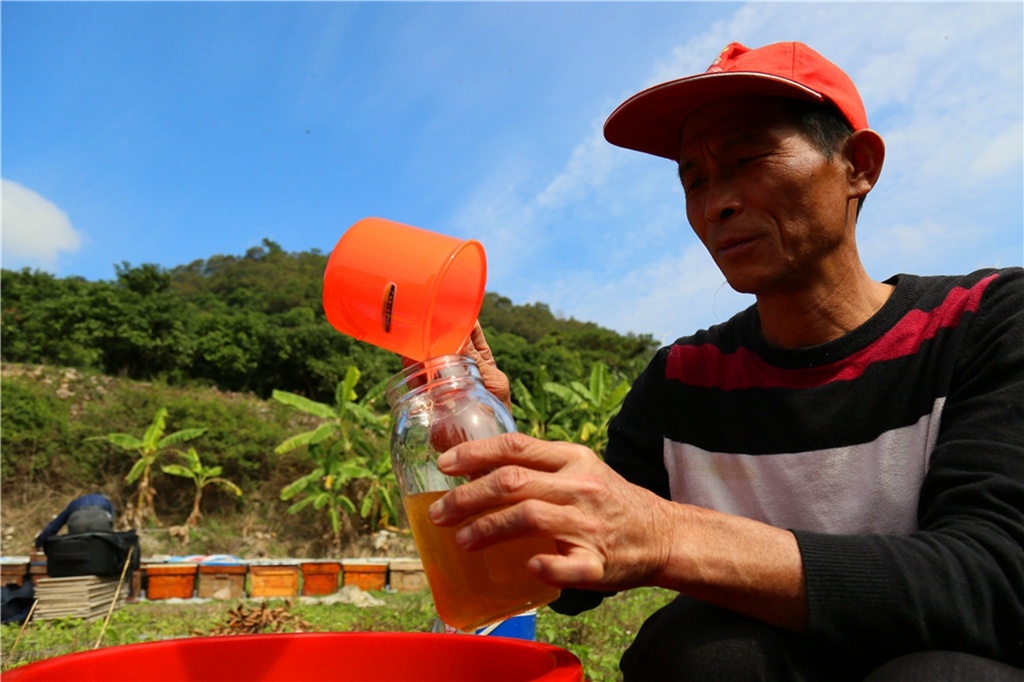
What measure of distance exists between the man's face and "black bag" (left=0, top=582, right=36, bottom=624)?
646 centimetres

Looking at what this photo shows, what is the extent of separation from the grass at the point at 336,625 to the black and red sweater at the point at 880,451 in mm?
1686

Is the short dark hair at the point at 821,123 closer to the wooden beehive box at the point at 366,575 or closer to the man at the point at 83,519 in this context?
the wooden beehive box at the point at 366,575

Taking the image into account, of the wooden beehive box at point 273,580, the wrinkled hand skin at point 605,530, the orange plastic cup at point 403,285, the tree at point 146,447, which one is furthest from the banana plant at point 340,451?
the wrinkled hand skin at point 605,530

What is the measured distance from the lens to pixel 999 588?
94cm

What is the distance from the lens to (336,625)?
18.3ft

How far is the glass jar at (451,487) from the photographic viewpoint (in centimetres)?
92

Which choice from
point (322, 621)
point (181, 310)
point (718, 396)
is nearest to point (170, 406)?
point (181, 310)

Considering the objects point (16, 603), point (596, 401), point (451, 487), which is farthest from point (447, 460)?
point (596, 401)

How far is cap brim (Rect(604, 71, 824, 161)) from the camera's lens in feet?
4.25

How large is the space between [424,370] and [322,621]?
5.43 m

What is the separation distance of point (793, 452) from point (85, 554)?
695cm

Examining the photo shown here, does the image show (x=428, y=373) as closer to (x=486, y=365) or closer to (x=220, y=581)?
(x=486, y=365)

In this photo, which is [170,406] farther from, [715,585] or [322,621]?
[715,585]

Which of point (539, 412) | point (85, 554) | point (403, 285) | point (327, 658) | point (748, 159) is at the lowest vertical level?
point (85, 554)
